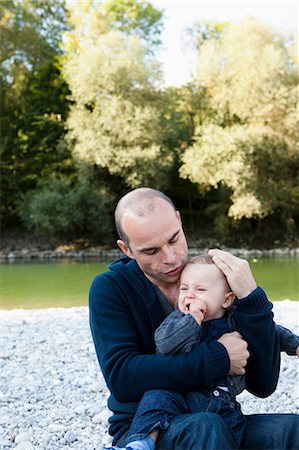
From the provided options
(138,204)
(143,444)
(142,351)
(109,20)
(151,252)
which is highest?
(109,20)

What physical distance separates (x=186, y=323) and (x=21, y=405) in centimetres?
312

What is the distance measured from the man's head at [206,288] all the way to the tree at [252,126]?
21.6 metres

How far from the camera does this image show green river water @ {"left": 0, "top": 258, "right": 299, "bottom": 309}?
445 inches

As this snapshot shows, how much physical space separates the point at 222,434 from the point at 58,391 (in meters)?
3.52

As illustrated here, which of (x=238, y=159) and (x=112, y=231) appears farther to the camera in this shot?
(x=112, y=231)

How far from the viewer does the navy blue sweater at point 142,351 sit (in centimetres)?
195

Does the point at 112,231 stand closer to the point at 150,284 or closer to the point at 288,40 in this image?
the point at 288,40

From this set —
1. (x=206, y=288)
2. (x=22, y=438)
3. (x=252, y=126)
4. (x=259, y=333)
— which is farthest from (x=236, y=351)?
(x=252, y=126)

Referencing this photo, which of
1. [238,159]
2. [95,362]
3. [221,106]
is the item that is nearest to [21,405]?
[95,362]

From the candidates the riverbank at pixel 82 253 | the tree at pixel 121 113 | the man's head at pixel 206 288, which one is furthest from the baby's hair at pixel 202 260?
the tree at pixel 121 113

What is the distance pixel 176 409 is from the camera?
195 cm

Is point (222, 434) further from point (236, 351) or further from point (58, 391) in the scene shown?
point (58, 391)

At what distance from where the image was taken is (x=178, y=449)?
6.10 feet

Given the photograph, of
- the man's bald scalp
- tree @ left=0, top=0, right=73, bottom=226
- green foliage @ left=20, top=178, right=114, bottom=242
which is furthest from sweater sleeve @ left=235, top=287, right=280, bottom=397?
tree @ left=0, top=0, right=73, bottom=226
